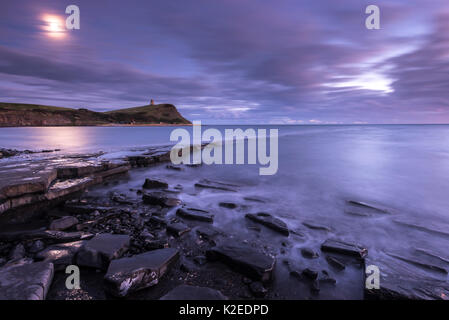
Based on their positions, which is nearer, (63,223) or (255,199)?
(63,223)

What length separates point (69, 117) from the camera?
9469 cm

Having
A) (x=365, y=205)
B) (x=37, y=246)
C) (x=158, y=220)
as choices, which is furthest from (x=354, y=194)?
(x=37, y=246)

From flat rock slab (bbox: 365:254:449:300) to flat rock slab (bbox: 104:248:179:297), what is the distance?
277cm

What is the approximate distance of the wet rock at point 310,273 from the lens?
312 cm

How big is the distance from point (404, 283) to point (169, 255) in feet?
11.6

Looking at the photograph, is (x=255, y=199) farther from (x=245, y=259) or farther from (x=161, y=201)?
(x=245, y=259)

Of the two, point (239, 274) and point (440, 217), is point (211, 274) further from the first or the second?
point (440, 217)

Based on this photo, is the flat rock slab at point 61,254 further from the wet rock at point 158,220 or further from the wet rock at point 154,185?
the wet rock at point 154,185

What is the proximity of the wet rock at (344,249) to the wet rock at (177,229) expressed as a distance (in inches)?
107

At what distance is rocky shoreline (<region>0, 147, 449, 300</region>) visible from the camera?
2695 mm

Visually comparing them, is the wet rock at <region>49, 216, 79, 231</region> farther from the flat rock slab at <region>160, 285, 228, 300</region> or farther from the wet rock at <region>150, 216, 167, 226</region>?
the flat rock slab at <region>160, 285, 228, 300</region>

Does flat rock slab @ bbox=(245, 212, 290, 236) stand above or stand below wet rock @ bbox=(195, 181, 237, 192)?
below

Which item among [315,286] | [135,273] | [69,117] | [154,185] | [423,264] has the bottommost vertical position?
[423,264]

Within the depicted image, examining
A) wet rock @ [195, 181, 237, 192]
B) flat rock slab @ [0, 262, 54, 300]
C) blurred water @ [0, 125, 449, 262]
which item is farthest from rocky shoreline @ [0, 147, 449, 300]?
wet rock @ [195, 181, 237, 192]
